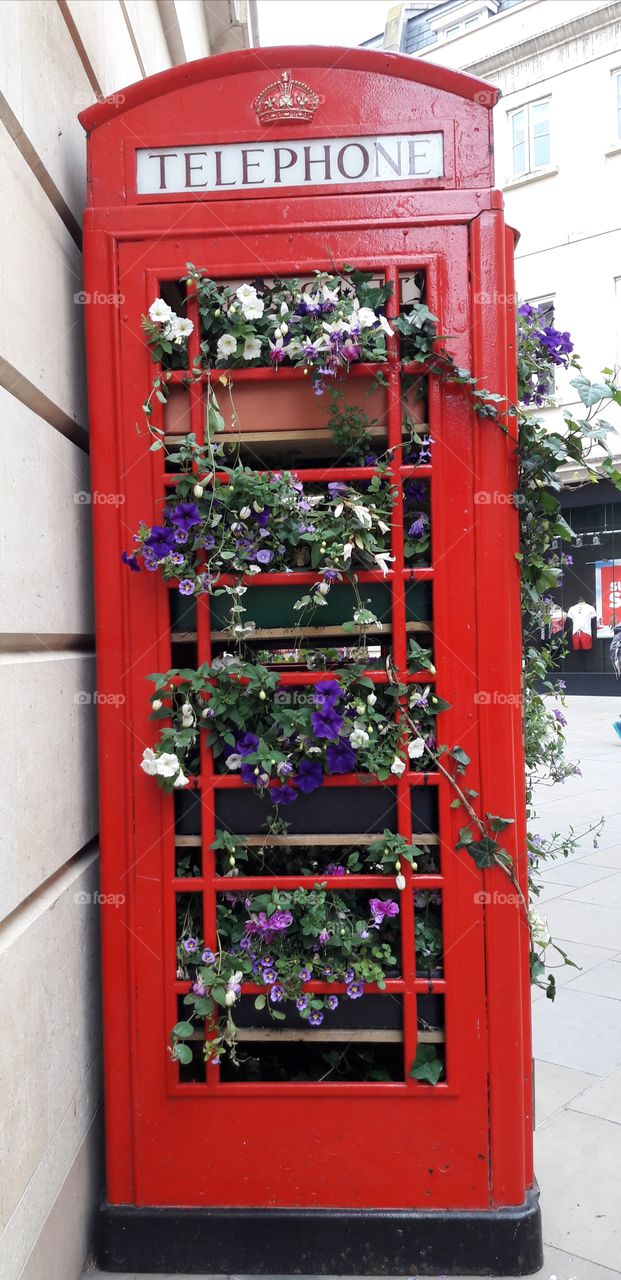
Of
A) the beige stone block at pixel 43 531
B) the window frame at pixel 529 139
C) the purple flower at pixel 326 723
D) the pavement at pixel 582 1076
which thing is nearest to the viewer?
the beige stone block at pixel 43 531

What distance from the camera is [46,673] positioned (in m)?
2.31

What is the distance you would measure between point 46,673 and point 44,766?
0.23 metres

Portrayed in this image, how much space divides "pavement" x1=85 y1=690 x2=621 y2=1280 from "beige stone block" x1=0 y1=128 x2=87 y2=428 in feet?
7.80

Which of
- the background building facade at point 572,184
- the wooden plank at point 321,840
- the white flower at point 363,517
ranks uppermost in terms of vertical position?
the background building facade at point 572,184

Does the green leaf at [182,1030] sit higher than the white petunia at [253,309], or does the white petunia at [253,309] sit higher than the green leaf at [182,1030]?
the white petunia at [253,309]

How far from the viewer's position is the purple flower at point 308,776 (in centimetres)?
Answer: 237

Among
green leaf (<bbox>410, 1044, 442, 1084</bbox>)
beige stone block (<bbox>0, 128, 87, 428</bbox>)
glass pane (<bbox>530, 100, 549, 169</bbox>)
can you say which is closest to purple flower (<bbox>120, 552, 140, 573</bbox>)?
beige stone block (<bbox>0, 128, 87, 428</bbox>)

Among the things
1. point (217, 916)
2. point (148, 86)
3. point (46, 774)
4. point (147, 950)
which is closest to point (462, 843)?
point (217, 916)

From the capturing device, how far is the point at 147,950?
2510mm

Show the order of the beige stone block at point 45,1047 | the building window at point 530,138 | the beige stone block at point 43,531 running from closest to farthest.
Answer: the beige stone block at point 45,1047
the beige stone block at point 43,531
the building window at point 530,138

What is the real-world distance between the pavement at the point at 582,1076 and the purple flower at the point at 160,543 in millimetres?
1917

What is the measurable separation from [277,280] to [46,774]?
1.40 metres

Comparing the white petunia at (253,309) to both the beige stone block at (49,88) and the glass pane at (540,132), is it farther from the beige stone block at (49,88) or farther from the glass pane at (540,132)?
the glass pane at (540,132)

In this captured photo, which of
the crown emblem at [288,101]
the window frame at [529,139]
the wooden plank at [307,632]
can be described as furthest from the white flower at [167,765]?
the window frame at [529,139]
